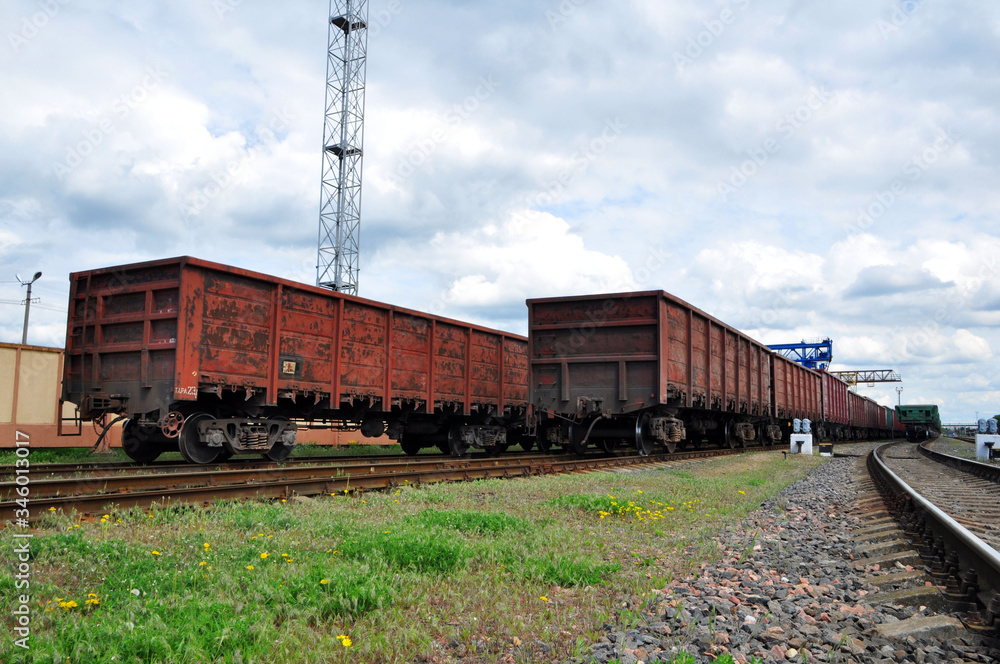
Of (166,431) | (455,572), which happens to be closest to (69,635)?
(455,572)

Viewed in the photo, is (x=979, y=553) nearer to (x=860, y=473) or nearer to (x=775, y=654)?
(x=775, y=654)

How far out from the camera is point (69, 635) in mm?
3055

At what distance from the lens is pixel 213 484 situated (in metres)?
8.45

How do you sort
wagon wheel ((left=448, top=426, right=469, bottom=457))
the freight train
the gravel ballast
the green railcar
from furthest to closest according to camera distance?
the green railcar < wagon wheel ((left=448, top=426, right=469, bottom=457)) < the freight train < the gravel ballast

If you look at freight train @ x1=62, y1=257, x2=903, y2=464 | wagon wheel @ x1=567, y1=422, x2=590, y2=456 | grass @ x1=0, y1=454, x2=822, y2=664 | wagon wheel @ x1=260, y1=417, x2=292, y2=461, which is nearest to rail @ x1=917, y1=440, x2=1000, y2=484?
freight train @ x1=62, y1=257, x2=903, y2=464

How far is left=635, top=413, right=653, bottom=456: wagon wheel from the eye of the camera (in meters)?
14.4

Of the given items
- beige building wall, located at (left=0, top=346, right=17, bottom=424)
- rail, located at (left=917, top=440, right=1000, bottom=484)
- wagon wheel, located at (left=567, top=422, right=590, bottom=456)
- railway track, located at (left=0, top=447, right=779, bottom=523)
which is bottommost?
rail, located at (left=917, top=440, right=1000, bottom=484)

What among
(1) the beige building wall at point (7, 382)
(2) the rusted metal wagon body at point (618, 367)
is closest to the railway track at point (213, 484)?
(2) the rusted metal wagon body at point (618, 367)

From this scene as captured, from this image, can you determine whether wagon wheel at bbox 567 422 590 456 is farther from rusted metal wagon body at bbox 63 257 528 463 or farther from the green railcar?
the green railcar

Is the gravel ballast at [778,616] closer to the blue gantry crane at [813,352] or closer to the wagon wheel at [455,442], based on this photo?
the wagon wheel at [455,442]

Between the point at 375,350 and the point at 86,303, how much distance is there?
499 cm

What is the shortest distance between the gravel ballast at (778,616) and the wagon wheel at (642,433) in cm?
885

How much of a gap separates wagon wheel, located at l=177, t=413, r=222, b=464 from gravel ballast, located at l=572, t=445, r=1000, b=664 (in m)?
8.28

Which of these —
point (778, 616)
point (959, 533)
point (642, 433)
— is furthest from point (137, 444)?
point (959, 533)
